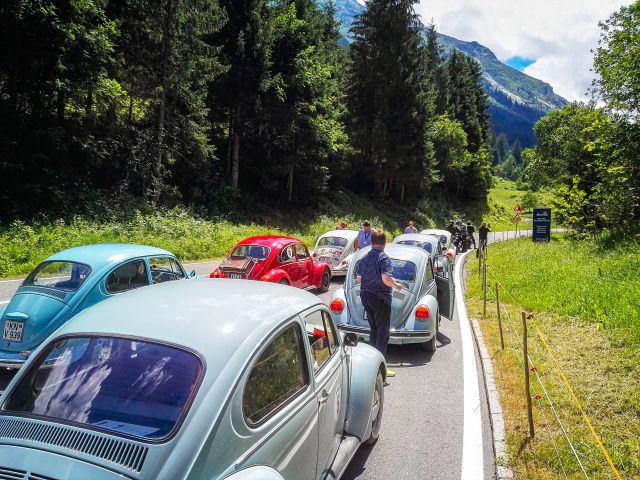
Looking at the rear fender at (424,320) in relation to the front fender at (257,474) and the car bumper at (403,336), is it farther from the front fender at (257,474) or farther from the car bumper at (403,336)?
the front fender at (257,474)

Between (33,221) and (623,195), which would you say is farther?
(623,195)

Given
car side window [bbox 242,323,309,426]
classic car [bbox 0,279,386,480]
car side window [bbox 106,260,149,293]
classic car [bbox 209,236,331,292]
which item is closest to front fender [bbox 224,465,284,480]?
classic car [bbox 0,279,386,480]

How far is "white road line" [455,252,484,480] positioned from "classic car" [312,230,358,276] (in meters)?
6.08

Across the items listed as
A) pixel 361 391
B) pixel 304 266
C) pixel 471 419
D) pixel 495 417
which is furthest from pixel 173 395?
pixel 304 266

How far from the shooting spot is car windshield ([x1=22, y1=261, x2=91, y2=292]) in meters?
6.19

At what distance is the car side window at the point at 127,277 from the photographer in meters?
6.41

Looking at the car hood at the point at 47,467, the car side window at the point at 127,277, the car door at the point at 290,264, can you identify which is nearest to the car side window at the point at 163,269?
the car side window at the point at 127,277

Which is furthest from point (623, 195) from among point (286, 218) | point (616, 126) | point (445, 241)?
point (286, 218)

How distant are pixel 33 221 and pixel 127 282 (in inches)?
453

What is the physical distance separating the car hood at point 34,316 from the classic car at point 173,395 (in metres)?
3.29

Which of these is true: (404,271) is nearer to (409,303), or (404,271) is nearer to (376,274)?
(409,303)

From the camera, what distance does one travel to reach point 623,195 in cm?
1762

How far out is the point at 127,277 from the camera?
672cm

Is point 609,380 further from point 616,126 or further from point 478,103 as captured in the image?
point 478,103
